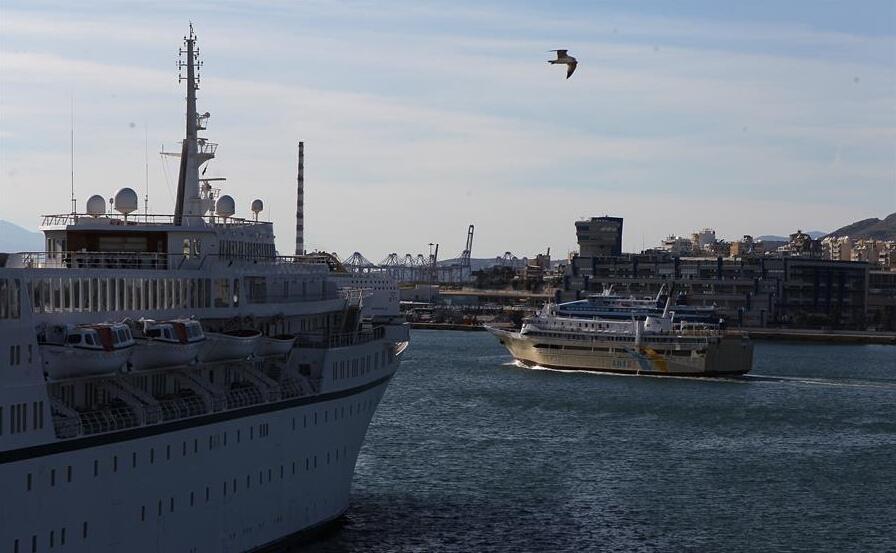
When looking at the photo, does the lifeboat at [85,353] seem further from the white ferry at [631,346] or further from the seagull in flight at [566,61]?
the white ferry at [631,346]

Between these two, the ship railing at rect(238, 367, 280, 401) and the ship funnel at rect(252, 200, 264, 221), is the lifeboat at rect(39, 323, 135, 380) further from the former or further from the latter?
the ship funnel at rect(252, 200, 264, 221)

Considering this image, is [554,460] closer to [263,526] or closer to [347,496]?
[347,496]

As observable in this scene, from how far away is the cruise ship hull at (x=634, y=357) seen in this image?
9719cm

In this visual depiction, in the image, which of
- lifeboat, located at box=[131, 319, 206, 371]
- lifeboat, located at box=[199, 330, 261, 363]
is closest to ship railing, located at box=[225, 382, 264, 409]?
lifeboat, located at box=[199, 330, 261, 363]

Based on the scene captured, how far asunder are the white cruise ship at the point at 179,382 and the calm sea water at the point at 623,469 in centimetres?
348

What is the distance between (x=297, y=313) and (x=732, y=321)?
5290 inches

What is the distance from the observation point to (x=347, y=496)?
36.6 meters

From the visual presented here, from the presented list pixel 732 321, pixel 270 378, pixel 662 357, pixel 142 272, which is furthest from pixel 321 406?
pixel 732 321

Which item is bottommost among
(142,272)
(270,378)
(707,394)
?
(707,394)

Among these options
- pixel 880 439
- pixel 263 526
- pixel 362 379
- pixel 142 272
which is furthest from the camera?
pixel 880 439

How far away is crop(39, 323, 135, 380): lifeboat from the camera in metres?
23.9

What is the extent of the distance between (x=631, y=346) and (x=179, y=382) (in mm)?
73237

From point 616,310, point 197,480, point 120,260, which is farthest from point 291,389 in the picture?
point 616,310

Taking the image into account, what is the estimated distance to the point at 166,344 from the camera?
2650 cm
